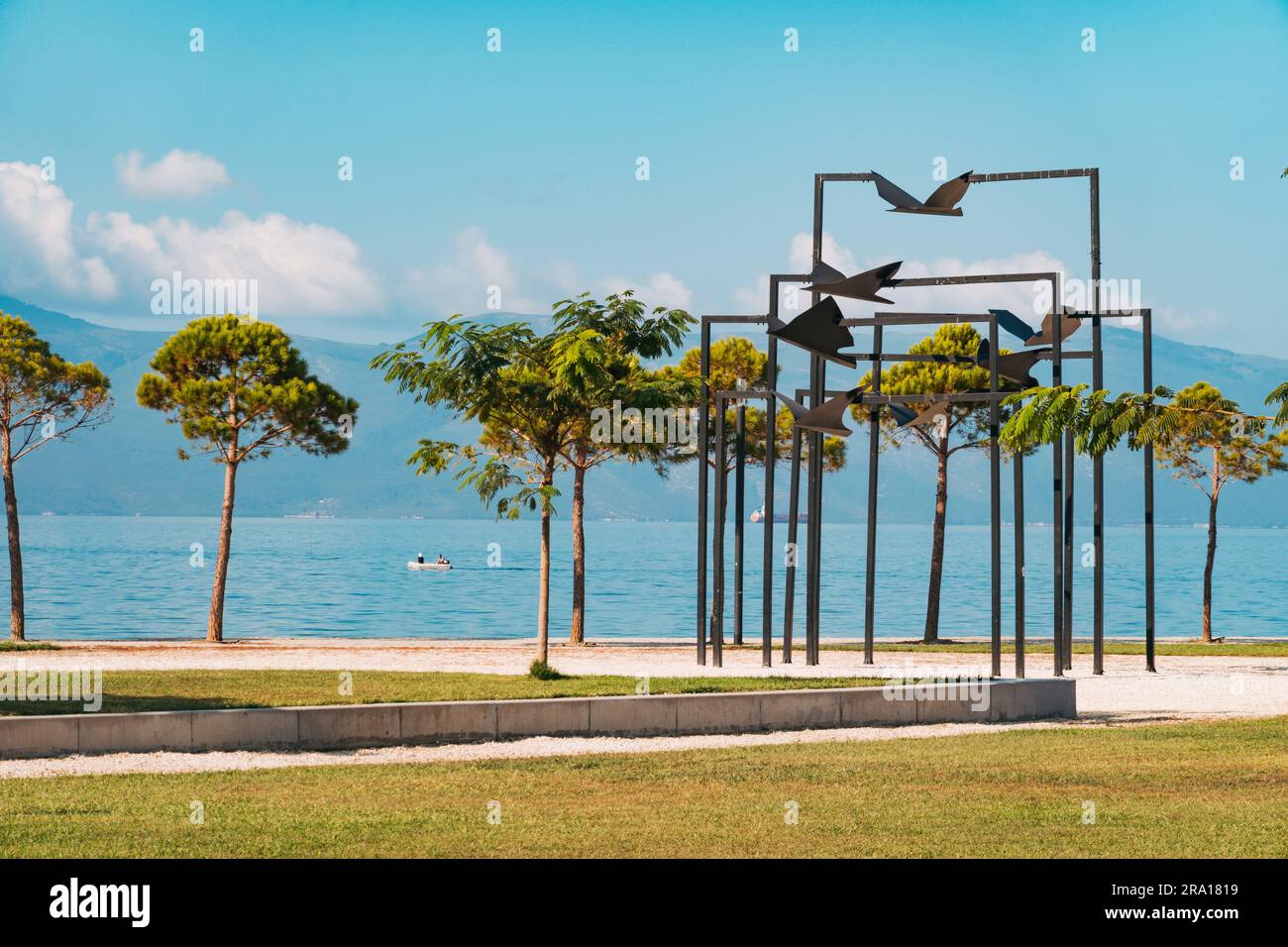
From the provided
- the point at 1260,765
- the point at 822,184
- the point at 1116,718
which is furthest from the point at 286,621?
the point at 1260,765

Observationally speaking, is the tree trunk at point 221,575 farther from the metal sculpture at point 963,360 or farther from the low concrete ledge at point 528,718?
the low concrete ledge at point 528,718

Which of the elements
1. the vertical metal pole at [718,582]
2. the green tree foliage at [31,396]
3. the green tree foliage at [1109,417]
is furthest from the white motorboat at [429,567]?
the green tree foliage at [1109,417]

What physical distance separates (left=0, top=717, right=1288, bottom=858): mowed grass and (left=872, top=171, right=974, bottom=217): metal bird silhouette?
8.51 m

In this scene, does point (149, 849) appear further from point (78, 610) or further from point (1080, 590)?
point (1080, 590)

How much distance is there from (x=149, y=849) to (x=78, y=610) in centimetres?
6071

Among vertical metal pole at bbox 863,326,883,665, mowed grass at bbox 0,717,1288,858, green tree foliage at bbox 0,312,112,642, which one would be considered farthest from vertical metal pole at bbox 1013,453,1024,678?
green tree foliage at bbox 0,312,112,642

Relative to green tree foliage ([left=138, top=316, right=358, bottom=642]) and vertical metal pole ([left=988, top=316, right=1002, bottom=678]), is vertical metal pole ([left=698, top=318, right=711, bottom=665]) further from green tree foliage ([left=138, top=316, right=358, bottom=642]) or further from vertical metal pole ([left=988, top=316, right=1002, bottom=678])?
green tree foliage ([left=138, top=316, right=358, bottom=642])

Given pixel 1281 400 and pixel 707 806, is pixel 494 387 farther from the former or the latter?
pixel 1281 400

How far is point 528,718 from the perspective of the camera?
15.2 m

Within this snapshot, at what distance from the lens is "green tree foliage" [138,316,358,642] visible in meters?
33.1

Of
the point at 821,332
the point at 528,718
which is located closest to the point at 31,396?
the point at 821,332

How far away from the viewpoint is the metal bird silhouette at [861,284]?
66.5 ft

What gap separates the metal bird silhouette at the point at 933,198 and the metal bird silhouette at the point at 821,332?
155 cm

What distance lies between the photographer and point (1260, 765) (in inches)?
499
